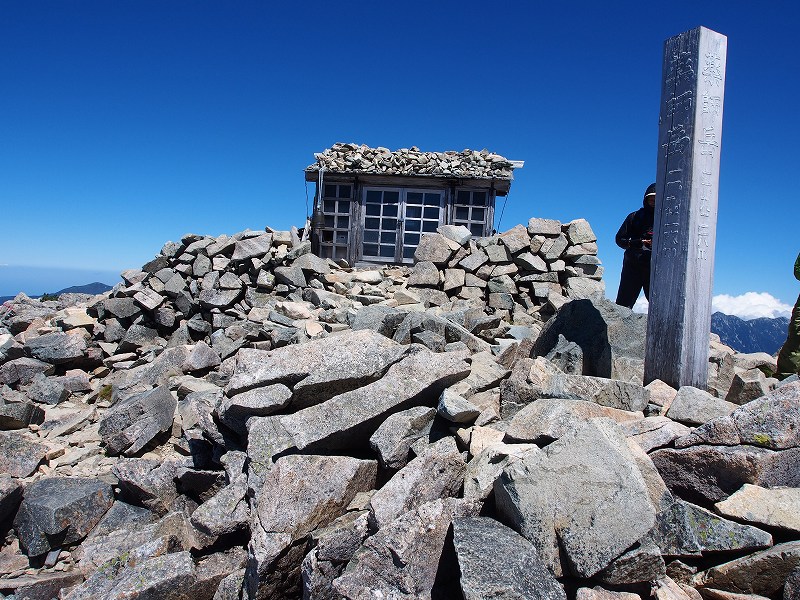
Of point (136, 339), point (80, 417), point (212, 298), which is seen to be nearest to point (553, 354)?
point (80, 417)

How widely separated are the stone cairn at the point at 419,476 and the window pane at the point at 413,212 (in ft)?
23.5

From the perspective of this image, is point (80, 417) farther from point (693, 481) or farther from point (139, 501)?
point (693, 481)

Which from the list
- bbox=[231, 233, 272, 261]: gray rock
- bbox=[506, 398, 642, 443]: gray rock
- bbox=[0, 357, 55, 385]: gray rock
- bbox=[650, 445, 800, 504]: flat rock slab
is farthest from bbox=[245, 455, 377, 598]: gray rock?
bbox=[231, 233, 272, 261]: gray rock

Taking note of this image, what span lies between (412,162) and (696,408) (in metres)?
12.5

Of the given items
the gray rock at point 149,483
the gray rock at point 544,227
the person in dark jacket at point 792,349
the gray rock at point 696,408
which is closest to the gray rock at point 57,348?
the gray rock at point 149,483

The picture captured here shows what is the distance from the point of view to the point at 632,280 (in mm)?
7633

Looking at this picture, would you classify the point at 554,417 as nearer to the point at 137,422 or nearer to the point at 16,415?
the point at 137,422

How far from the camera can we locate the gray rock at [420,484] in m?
3.50

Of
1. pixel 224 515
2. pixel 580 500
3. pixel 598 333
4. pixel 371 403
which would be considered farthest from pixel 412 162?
pixel 580 500

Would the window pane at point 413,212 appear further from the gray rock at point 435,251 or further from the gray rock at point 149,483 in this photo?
the gray rock at point 149,483

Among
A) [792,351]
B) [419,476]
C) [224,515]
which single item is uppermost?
[792,351]

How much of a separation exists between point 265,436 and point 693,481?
329 cm

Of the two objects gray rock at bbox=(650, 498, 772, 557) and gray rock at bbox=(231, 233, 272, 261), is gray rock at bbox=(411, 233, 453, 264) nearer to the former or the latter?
gray rock at bbox=(231, 233, 272, 261)

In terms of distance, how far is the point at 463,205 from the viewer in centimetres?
1540
